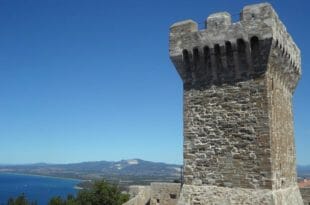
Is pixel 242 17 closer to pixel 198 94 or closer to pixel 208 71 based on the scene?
pixel 208 71

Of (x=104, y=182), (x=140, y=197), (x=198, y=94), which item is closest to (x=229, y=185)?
(x=198, y=94)

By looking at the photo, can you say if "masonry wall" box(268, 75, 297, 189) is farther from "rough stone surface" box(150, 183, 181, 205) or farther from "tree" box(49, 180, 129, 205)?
"tree" box(49, 180, 129, 205)

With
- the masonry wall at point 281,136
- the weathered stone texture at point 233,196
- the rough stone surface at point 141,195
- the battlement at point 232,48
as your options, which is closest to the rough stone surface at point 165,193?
the rough stone surface at point 141,195

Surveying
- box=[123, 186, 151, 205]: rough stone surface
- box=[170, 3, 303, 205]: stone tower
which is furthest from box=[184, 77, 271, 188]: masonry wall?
box=[123, 186, 151, 205]: rough stone surface

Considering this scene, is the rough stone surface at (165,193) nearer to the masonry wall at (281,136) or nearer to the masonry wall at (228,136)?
the masonry wall at (281,136)

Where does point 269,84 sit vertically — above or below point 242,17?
below

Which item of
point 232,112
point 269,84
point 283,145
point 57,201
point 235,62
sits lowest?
point 57,201

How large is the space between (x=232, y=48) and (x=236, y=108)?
1.84 meters

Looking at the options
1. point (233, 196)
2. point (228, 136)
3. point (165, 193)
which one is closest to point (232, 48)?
point (228, 136)

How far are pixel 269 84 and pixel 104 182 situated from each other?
23.3 metres

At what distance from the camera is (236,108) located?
11.5 m

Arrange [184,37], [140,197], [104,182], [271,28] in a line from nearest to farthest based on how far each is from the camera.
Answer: [271,28], [184,37], [140,197], [104,182]

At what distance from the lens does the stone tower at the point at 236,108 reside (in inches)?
432

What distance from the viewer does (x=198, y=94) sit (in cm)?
1237
